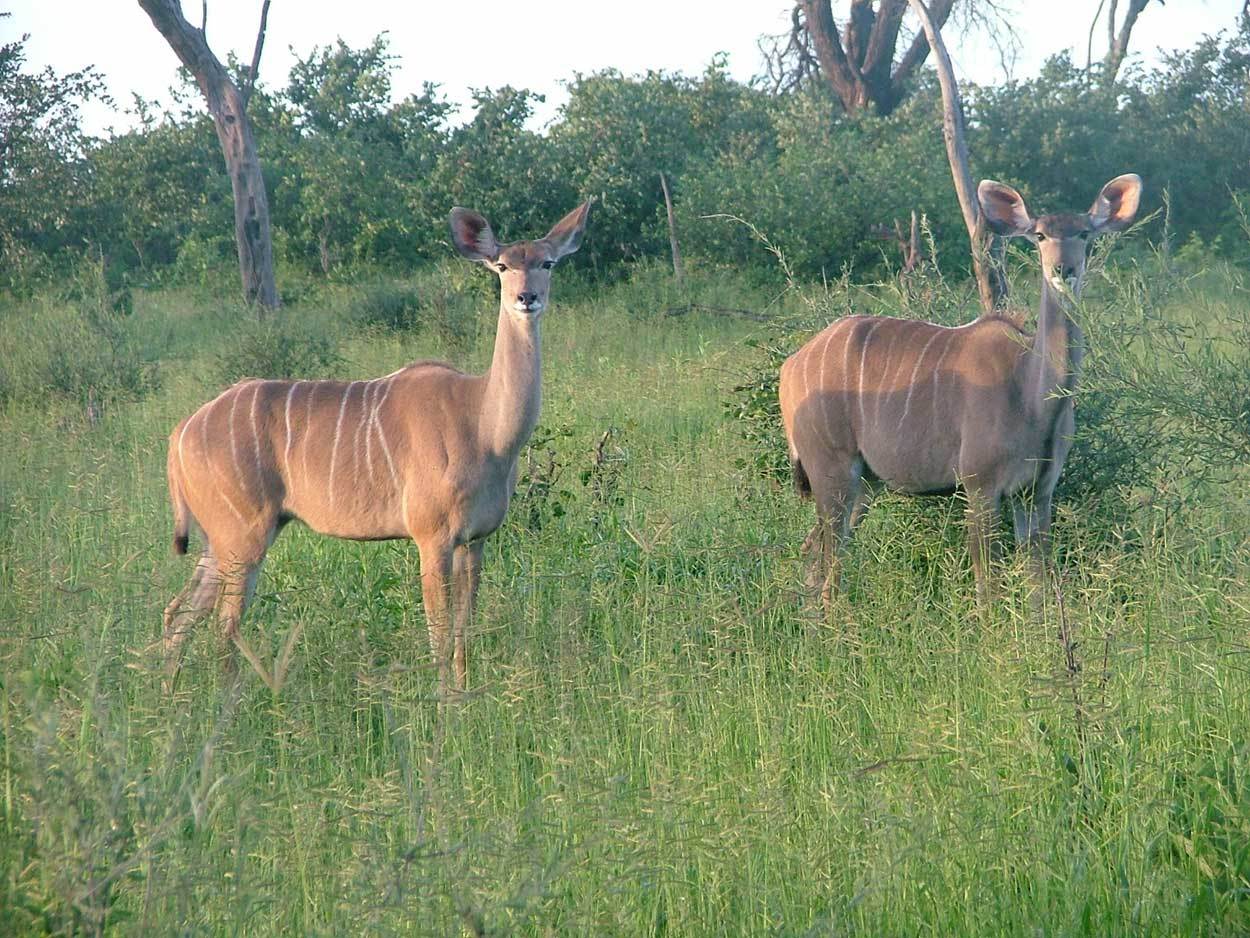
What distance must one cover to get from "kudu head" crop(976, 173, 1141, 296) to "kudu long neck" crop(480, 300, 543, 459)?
1703mm

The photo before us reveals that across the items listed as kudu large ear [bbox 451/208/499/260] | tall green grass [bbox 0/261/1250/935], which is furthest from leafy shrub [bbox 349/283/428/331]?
kudu large ear [bbox 451/208/499/260]

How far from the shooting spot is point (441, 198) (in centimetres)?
1512

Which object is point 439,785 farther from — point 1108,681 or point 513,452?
point 513,452

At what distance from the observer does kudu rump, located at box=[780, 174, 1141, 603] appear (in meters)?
4.84

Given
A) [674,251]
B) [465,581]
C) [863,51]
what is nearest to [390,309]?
[674,251]

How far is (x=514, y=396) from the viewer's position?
459cm

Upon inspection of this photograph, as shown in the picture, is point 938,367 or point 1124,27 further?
point 1124,27

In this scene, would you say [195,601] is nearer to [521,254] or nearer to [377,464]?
[377,464]

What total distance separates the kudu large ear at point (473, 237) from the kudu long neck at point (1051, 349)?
6.29 ft

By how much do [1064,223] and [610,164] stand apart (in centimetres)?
1094

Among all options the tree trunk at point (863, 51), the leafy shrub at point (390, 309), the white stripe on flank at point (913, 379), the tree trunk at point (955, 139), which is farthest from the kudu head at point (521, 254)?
the tree trunk at point (863, 51)

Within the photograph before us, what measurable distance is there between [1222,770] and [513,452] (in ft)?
7.91

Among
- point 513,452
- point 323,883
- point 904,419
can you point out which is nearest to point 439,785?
point 323,883

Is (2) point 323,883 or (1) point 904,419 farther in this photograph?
(1) point 904,419
